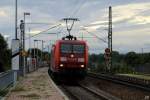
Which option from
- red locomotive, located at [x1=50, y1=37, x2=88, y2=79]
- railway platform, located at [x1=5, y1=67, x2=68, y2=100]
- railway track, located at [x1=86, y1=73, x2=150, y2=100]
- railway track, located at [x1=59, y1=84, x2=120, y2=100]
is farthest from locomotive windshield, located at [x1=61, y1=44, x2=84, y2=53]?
railway track, located at [x1=59, y1=84, x2=120, y2=100]

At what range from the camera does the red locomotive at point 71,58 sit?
35281mm

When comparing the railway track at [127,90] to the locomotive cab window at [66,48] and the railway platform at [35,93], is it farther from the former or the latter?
the locomotive cab window at [66,48]

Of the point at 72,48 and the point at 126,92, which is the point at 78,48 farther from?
the point at 126,92

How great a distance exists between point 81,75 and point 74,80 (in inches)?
95.8

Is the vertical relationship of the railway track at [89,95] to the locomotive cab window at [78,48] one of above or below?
below

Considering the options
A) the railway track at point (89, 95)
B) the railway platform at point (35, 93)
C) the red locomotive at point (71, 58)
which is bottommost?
the railway track at point (89, 95)

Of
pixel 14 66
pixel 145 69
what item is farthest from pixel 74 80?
pixel 145 69

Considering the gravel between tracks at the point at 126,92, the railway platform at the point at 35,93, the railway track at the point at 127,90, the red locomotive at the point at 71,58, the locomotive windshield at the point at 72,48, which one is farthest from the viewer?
the locomotive windshield at the point at 72,48

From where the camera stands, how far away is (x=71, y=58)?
3559cm

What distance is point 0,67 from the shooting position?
2084 inches

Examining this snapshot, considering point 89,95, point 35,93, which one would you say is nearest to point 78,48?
point 89,95

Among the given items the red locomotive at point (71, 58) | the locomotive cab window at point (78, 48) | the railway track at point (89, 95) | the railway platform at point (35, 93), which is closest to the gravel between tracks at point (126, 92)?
the railway track at point (89, 95)

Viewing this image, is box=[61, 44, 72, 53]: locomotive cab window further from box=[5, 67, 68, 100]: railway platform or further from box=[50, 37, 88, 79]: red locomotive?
box=[5, 67, 68, 100]: railway platform

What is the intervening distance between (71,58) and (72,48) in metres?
0.94
